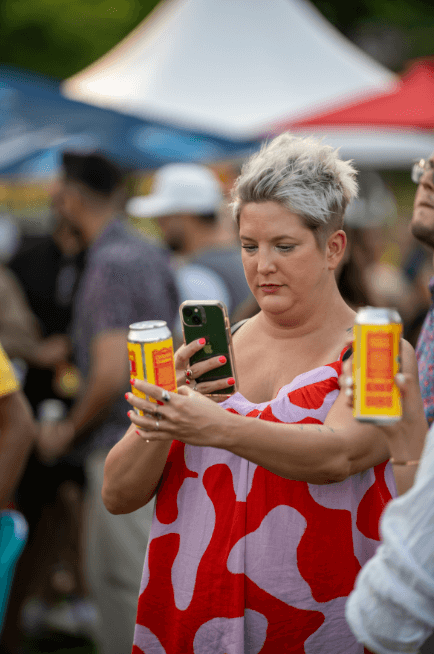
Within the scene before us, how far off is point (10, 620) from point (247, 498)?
8.84ft

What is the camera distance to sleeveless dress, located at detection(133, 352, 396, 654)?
1666mm

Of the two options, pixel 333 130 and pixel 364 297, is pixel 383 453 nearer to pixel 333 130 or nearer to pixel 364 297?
pixel 364 297

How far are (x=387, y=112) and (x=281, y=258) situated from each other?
19.7 feet

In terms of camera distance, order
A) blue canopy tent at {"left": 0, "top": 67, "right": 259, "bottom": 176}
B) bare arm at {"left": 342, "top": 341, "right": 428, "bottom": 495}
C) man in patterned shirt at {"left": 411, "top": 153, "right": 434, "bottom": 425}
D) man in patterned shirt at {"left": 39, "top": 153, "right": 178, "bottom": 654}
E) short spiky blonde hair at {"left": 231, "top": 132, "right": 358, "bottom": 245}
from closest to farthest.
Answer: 1. bare arm at {"left": 342, "top": 341, "right": 428, "bottom": 495}
2. short spiky blonde hair at {"left": 231, "top": 132, "right": 358, "bottom": 245}
3. man in patterned shirt at {"left": 411, "top": 153, "right": 434, "bottom": 425}
4. man in patterned shirt at {"left": 39, "top": 153, "right": 178, "bottom": 654}
5. blue canopy tent at {"left": 0, "top": 67, "right": 259, "bottom": 176}

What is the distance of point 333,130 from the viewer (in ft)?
22.8

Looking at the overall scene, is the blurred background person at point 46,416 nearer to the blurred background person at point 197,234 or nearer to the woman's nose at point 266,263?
the blurred background person at point 197,234

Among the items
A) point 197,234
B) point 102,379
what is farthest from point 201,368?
point 197,234

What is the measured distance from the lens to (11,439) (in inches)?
88.9

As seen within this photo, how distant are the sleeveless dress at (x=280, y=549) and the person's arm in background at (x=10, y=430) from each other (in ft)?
2.64

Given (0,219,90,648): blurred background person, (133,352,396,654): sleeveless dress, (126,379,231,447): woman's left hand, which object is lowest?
(0,219,90,648): blurred background person

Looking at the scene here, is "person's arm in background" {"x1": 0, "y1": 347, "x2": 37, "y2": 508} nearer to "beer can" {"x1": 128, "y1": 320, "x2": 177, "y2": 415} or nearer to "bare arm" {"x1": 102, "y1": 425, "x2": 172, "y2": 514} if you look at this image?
"bare arm" {"x1": 102, "y1": 425, "x2": 172, "y2": 514}

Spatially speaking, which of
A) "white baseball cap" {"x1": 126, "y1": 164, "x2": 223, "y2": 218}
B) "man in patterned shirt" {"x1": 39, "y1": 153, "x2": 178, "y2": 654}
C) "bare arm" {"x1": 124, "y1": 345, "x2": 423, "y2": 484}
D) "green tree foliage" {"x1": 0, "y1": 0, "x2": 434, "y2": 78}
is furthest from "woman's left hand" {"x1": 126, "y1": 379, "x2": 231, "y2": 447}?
"green tree foliage" {"x1": 0, "y1": 0, "x2": 434, "y2": 78}

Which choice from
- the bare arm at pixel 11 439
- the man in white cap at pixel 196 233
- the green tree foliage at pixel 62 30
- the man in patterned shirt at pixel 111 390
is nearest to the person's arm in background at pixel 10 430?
the bare arm at pixel 11 439

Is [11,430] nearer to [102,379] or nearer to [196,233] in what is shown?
[102,379]
